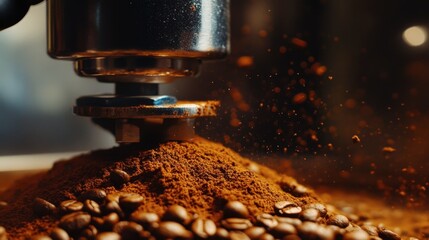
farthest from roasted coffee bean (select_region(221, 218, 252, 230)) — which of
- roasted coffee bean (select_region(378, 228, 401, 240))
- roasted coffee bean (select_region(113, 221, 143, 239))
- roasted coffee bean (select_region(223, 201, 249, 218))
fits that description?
roasted coffee bean (select_region(378, 228, 401, 240))

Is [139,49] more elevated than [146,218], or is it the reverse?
[139,49]

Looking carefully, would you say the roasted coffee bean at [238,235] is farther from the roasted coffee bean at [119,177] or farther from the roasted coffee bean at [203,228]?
the roasted coffee bean at [119,177]

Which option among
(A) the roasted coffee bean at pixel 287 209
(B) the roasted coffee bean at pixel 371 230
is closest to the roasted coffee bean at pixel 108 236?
(A) the roasted coffee bean at pixel 287 209

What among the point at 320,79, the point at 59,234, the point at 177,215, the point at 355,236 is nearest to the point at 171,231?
the point at 177,215

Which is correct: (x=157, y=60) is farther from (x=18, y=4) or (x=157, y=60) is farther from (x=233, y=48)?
(x=233, y=48)

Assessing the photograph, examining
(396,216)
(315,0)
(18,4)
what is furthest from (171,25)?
(315,0)

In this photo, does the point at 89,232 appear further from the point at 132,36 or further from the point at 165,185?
the point at 132,36

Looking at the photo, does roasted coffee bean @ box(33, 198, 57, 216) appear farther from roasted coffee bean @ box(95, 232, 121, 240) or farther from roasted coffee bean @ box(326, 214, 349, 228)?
roasted coffee bean @ box(326, 214, 349, 228)
